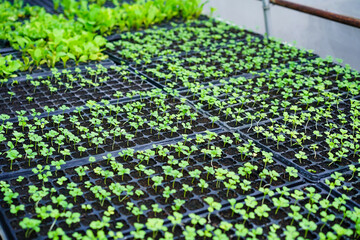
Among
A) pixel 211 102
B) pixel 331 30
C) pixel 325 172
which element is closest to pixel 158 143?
pixel 211 102

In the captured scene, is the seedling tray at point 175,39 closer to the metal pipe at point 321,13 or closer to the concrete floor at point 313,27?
the concrete floor at point 313,27

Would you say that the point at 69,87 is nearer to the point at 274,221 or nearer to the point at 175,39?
the point at 175,39

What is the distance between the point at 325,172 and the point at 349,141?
1.43ft

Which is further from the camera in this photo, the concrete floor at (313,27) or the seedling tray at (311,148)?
the concrete floor at (313,27)

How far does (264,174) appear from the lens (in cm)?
221

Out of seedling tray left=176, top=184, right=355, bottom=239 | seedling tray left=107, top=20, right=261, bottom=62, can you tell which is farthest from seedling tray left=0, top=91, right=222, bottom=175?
seedling tray left=107, top=20, right=261, bottom=62

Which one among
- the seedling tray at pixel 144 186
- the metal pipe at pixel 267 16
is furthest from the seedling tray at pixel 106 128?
the metal pipe at pixel 267 16

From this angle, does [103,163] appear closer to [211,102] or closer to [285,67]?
[211,102]

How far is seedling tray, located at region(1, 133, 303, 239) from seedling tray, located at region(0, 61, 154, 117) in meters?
0.82

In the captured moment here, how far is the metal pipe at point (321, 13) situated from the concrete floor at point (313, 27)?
66mm

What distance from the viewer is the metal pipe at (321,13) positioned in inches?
144

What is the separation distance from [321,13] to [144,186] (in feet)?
8.71

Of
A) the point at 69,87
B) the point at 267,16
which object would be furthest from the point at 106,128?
the point at 267,16

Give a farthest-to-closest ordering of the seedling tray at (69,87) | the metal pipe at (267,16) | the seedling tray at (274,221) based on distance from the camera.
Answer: the metal pipe at (267,16), the seedling tray at (69,87), the seedling tray at (274,221)
